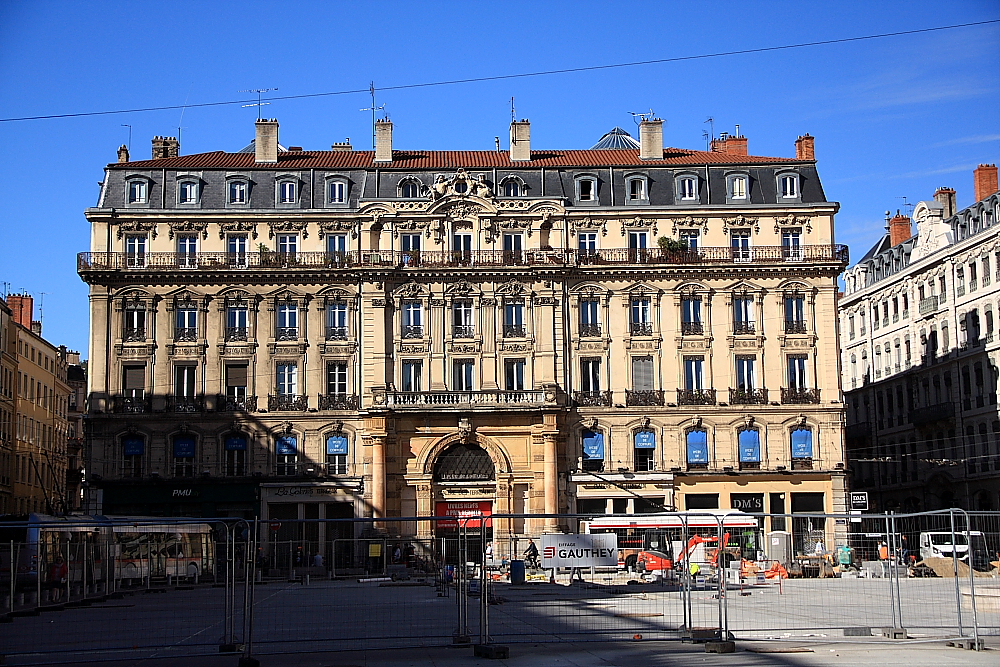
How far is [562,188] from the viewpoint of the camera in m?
62.5

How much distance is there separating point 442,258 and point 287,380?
9.74 metres

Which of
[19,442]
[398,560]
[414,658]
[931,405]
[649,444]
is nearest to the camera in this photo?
[414,658]

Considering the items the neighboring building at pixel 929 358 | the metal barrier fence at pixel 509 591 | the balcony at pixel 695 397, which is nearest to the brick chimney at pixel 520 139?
the balcony at pixel 695 397

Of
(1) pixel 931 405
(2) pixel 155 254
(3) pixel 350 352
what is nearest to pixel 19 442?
(2) pixel 155 254

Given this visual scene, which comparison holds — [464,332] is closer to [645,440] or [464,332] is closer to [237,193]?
[645,440]

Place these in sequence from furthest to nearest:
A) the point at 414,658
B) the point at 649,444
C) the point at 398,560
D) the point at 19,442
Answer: the point at 19,442, the point at 649,444, the point at 398,560, the point at 414,658

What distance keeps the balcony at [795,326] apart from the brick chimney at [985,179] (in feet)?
50.8

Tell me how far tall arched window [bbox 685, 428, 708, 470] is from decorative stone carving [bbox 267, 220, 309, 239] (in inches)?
848

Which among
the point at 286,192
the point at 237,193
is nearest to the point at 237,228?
the point at 237,193

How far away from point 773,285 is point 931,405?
1603cm

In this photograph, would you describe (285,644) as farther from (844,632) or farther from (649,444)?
(649,444)

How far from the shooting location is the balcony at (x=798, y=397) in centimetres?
6009

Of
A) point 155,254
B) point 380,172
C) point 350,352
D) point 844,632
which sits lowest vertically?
point 844,632

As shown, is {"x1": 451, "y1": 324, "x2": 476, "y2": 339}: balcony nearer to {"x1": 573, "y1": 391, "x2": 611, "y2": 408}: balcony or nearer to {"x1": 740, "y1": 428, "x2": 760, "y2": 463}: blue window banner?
{"x1": 573, "y1": 391, "x2": 611, "y2": 408}: balcony
